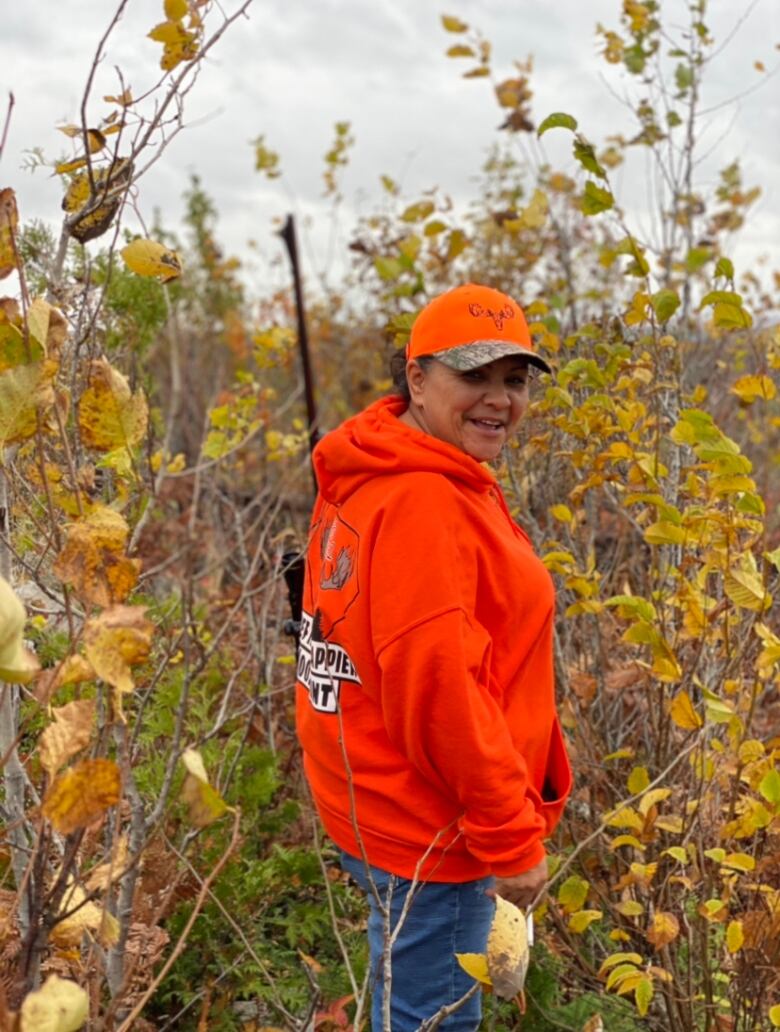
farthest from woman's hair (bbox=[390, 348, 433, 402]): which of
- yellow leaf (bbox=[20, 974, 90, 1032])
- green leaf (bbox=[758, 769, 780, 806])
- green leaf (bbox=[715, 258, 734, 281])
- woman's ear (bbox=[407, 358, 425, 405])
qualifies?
yellow leaf (bbox=[20, 974, 90, 1032])

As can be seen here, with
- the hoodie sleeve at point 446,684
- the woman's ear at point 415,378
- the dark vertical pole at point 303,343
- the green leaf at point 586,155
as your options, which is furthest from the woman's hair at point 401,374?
the dark vertical pole at point 303,343

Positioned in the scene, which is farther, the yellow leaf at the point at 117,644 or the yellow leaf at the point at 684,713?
the yellow leaf at the point at 684,713

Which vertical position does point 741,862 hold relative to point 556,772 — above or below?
below

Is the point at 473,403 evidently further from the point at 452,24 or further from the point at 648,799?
the point at 452,24

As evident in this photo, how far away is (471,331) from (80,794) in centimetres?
121

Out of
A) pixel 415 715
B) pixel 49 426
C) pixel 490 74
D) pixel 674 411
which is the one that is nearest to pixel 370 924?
pixel 415 715

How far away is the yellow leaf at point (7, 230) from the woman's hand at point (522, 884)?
134 centimetres

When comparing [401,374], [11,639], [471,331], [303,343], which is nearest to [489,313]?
[471,331]

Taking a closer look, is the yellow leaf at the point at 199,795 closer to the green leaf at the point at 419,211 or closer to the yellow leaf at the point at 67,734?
the yellow leaf at the point at 67,734

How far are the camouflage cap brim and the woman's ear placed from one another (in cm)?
9

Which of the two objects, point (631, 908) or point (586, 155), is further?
point (631, 908)

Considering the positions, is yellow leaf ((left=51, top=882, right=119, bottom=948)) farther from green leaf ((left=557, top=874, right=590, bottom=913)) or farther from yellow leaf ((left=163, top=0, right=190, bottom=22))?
yellow leaf ((left=163, top=0, right=190, bottom=22))

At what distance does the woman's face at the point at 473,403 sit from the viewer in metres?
2.10

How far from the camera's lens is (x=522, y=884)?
200 cm
